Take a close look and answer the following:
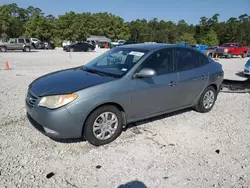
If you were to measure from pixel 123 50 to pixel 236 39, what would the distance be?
276 feet

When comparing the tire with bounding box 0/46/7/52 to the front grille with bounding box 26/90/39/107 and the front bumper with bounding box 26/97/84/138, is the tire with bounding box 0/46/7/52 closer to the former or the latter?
the front grille with bounding box 26/90/39/107

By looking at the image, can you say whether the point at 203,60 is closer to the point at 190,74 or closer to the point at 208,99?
the point at 190,74

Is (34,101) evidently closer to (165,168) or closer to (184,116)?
(165,168)

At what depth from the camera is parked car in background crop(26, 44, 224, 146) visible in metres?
3.43

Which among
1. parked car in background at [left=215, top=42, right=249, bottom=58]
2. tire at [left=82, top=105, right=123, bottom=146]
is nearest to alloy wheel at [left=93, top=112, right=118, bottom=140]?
tire at [left=82, top=105, right=123, bottom=146]

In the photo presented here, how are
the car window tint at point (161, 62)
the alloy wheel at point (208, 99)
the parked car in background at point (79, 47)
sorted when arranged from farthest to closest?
the parked car in background at point (79, 47) < the alloy wheel at point (208, 99) < the car window tint at point (161, 62)

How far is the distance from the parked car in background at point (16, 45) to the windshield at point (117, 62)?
2608cm

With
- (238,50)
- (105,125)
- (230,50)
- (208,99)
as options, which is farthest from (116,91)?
(238,50)

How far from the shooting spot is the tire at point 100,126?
11.8 ft

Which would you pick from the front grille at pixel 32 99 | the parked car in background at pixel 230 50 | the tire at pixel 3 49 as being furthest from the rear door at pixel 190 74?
the tire at pixel 3 49

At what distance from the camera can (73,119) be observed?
3.41 metres

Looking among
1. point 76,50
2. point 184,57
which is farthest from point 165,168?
point 76,50

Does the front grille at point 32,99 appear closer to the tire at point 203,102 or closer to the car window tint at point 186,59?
the car window tint at point 186,59

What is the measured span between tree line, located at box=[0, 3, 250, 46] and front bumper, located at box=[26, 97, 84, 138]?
194ft
